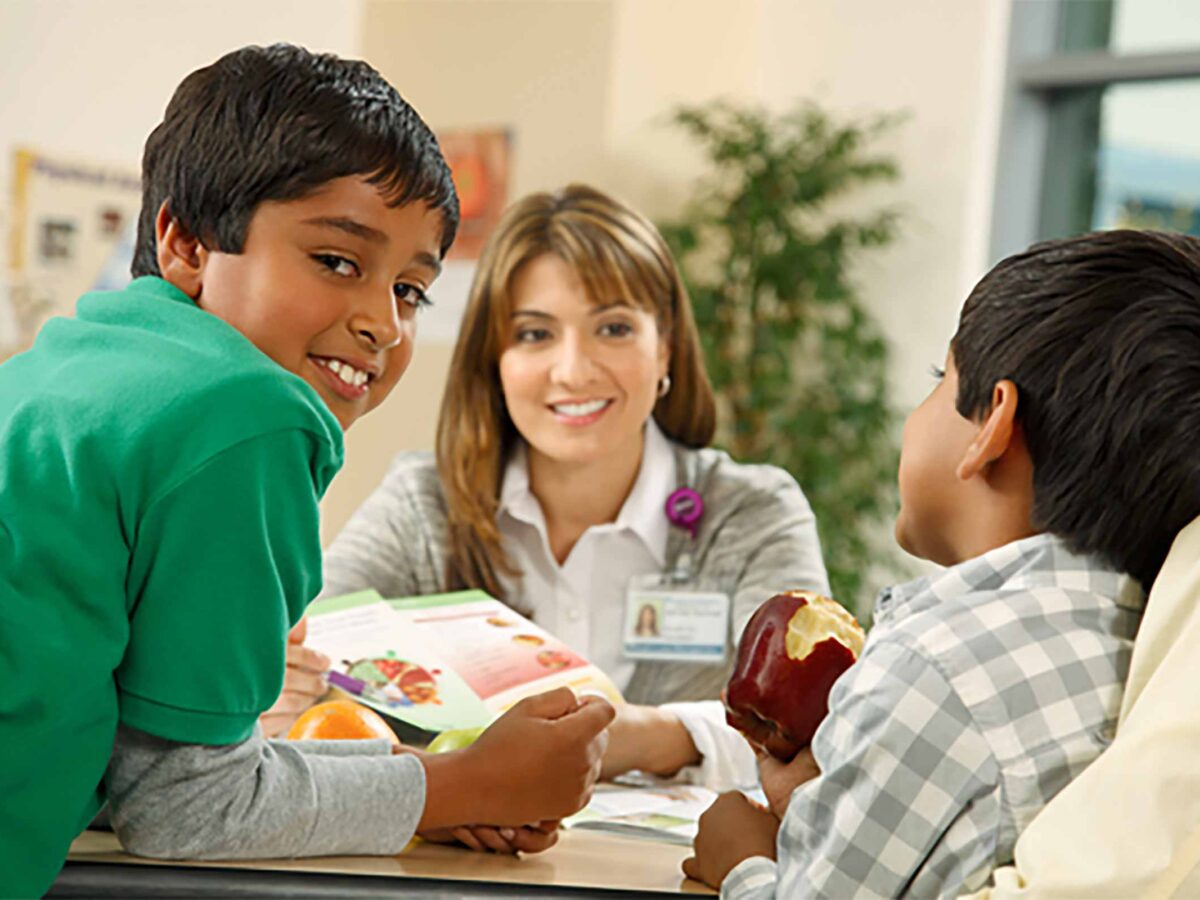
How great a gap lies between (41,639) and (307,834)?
0.80ft

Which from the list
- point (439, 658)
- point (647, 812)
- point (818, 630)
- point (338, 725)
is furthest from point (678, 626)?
point (818, 630)

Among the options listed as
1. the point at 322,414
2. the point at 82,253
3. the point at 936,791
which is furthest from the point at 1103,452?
the point at 82,253

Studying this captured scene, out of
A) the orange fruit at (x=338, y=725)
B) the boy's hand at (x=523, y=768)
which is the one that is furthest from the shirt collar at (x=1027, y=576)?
the orange fruit at (x=338, y=725)

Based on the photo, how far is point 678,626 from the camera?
198cm

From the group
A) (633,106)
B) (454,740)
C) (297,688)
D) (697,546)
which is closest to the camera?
(454,740)

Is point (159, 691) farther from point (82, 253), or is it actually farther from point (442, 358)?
point (442, 358)

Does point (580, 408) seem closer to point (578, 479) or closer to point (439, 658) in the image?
point (578, 479)

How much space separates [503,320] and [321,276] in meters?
1.14

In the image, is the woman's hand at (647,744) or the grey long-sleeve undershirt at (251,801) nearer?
the grey long-sleeve undershirt at (251,801)

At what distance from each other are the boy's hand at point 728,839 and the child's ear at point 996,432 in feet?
1.02

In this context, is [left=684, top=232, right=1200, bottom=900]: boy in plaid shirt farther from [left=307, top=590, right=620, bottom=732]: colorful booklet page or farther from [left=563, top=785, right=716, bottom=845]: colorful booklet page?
[left=307, top=590, right=620, bottom=732]: colorful booklet page

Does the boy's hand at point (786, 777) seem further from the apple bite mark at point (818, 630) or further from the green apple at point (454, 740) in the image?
the green apple at point (454, 740)

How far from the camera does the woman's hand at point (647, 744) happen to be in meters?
1.57

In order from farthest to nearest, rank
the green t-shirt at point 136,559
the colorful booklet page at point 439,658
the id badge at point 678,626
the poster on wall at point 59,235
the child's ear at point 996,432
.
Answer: the poster on wall at point 59,235, the id badge at point 678,626, the colorful booklet page at point 439,658, the child's ear at point 996,432, the green t-shirt at point 136,559
